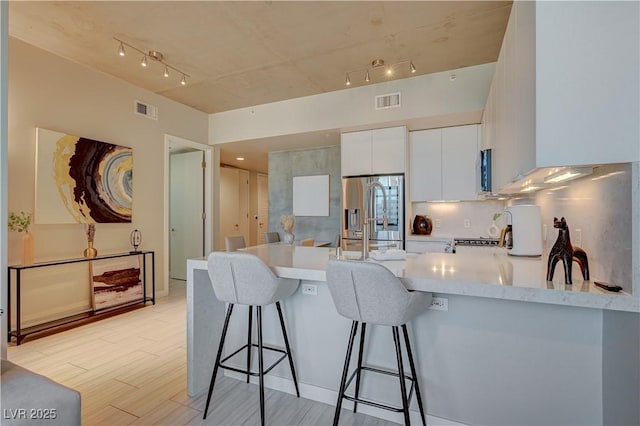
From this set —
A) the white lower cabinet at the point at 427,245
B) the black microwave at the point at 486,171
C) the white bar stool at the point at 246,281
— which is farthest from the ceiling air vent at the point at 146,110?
the black microwave at the point at 486,171

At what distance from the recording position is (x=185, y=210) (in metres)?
5.59

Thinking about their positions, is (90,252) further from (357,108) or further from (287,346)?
(357,108)

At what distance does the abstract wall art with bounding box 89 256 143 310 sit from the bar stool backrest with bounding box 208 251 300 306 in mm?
2632

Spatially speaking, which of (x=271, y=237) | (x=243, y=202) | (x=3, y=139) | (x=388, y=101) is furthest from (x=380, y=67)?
(x=243, y=202)

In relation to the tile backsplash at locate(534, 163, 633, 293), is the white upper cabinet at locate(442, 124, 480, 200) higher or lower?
higher

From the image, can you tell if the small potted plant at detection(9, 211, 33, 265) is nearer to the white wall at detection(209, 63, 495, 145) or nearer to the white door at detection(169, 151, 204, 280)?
the white door at detection(169, 151, 204, 280)

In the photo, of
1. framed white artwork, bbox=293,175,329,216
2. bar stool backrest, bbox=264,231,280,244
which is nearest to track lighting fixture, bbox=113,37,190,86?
bar stool backrest, bbox=264,231,280,244

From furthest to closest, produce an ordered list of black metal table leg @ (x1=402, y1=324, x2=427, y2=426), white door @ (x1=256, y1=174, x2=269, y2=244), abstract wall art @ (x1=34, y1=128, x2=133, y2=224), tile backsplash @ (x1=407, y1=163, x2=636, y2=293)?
white door @ (x1=256, y1=174, x2=269, y2=244), abstract wall art @ (x1=34, y1=128, x2=133, y2=224), black metal table leg @ (x1=402, y1=324, x2=427, y2=426), tile backsplash @ (x1=407, y1=163, x2=636, y2=293)

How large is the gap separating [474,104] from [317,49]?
1.85m

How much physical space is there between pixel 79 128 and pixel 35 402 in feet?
11.1

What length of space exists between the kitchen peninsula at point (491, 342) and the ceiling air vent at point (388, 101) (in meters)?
2.49

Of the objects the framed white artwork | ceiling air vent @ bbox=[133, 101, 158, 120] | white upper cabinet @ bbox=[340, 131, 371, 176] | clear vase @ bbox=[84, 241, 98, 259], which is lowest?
clear vase @ bbox=[84, 241, 98, 259]

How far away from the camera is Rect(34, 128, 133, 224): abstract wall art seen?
126 inches

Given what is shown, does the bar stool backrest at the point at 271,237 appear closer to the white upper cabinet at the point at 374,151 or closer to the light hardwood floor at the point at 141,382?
the white upper cabinet at the point at 374,151
